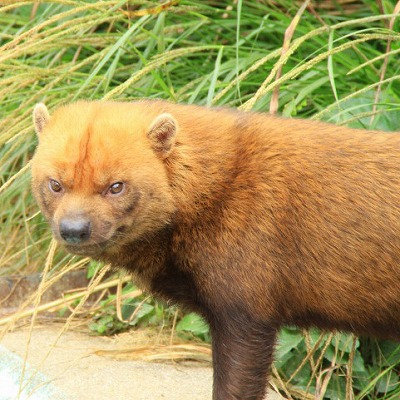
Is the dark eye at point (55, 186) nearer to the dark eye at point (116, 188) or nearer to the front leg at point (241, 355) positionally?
the dark eye at point (116, 188)

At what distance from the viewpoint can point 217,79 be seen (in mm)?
5965

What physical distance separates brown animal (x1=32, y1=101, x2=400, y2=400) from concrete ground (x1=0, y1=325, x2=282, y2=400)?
827 millimetres

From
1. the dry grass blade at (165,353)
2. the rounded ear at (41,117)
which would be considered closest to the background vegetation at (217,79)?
the dry grass blade at (165,353)

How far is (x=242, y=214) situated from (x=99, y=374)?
5.00 feet

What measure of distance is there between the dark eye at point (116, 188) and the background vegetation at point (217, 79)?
2.86 ft

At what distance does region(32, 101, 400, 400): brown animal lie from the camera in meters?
3.85

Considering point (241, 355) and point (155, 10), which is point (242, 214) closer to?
point (241, 355)

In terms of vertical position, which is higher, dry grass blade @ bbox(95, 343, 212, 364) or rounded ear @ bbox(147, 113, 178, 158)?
rounded ear @ bbox(147, 113, 178, 158)

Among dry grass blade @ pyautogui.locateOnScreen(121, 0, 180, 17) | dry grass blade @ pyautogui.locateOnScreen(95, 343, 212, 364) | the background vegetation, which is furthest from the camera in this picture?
dry grass blade @ pyautogui.locateOnScreen(95, 343, 212, 364)

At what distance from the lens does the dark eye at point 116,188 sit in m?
3.79

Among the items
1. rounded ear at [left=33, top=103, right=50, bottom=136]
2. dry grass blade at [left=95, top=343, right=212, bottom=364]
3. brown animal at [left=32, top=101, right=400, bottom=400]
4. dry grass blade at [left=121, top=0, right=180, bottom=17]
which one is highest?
dry grass blade at [left=121, top=0, right=180, bottom=17]

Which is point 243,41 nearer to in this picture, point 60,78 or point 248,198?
point 60,78

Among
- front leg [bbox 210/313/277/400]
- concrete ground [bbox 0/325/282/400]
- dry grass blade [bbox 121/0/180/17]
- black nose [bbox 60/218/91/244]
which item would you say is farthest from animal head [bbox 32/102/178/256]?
dry grass blade [bbox 121/0/180/17]

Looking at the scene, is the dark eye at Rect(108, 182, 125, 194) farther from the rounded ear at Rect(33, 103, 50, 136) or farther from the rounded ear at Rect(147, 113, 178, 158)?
the rounded ear at Rect(33, 103, 50, 136)
